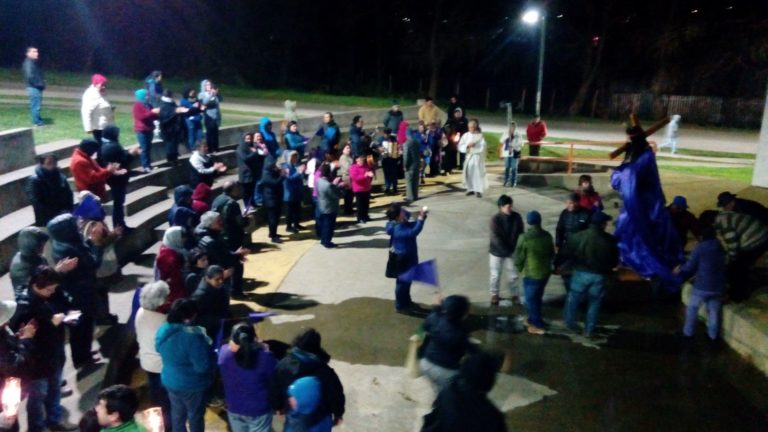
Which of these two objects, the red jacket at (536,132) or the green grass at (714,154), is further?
the green grass at (714,154)

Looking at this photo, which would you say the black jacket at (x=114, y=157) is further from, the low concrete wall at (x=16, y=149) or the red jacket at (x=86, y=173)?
the low concrete wall at (x=16, y=149)

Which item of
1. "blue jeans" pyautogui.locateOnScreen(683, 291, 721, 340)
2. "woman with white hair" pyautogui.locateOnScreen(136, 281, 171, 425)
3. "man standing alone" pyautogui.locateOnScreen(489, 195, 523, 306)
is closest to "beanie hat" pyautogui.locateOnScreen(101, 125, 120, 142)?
"woman with white hair" pyautogui.locateOnScreen(136, 281, 171, 425)

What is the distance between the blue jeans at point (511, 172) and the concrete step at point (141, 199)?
8053 millimetres

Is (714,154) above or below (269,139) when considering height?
below

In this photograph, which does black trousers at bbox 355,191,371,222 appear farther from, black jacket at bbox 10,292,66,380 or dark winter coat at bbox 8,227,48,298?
black jacket at bbox 10,292,66,380

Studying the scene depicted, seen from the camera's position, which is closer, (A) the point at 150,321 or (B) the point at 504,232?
(A) the point at 150,321

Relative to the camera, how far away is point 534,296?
7809mm

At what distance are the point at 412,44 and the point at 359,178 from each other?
26952 millimetres

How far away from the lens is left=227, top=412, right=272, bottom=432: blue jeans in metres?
4.84

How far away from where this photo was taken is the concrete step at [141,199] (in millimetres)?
10312

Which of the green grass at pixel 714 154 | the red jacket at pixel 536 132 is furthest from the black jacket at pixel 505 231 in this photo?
the green grass at pixel 714 154

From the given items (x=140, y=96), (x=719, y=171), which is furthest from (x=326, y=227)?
(x=719, y=171)

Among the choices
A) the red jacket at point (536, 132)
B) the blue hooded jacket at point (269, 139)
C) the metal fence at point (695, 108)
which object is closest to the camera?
the blue hooded jacket at point (269, 139)

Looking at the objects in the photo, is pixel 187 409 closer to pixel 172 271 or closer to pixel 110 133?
pixel 172 271
